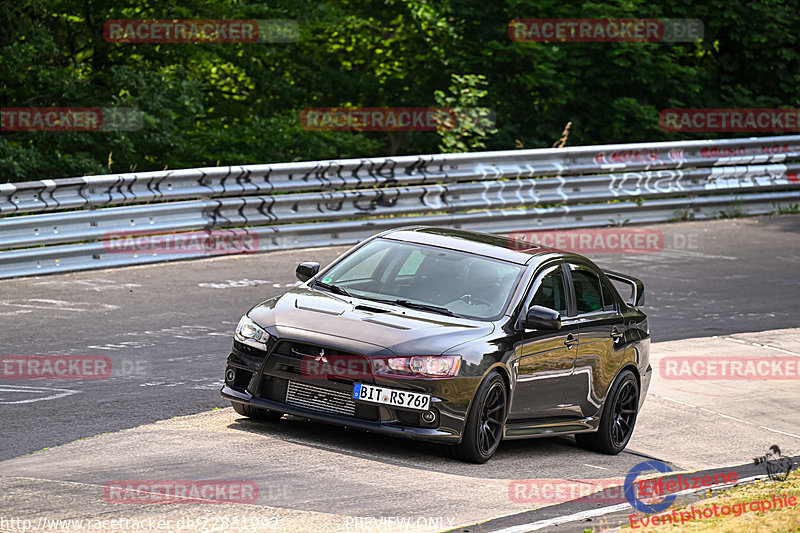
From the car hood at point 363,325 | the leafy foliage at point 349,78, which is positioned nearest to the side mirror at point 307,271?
the car hood at point 363,325

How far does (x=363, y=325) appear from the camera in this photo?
8.64 m

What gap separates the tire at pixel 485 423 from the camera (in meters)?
8.49

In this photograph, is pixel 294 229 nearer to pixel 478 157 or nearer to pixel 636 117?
pixel 478 157

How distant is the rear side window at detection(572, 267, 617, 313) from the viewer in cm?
996

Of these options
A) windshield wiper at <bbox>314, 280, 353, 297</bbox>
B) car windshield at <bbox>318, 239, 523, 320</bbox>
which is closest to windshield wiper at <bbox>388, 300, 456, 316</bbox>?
car windshield at <bbox>318, 239, 523, 320</bbox>

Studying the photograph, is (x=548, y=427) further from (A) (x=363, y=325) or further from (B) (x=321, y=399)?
(B) (x=321, y=399)

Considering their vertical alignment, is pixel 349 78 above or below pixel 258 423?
above

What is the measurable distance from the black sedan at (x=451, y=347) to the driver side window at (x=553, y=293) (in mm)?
13

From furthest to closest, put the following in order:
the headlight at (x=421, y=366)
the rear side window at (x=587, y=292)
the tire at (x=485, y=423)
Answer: the rear side window at (x=587, y=292) < the tire at (x=485, y=423) < the headlight at (x=421, y=366)

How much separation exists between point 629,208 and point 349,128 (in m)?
8.93

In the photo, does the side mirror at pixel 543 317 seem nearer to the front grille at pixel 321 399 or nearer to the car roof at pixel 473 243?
the car roof at pixel 473 243

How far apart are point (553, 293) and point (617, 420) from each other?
128 centimetres

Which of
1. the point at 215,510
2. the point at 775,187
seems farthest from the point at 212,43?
the point at 215,510

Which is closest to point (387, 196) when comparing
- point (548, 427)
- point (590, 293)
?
point (590, 293)
